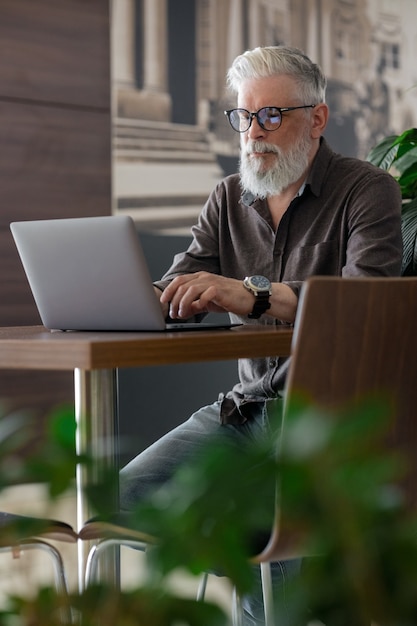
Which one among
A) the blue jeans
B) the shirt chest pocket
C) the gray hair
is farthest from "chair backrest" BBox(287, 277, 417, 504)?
the gray hair

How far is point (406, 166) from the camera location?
2.99 metres

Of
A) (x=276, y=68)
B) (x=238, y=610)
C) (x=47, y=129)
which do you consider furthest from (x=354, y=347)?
(x=47, y=129)

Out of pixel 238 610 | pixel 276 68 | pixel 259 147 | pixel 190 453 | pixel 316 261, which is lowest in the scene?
pixel 190 453

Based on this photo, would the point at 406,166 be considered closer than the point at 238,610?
No

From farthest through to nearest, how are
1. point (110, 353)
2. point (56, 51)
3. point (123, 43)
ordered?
point (123, 43)
point (56, 51)
point (110, 353)

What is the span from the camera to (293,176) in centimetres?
248

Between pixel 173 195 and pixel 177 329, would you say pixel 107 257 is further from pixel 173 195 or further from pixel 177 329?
pixel 173 195

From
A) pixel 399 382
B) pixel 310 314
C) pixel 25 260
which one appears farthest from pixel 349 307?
pixel 25 260

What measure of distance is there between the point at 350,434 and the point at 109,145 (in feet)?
14.1

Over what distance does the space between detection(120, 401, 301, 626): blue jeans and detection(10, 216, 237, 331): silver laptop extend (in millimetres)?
370

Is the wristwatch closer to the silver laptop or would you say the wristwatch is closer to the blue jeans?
the silver laptop

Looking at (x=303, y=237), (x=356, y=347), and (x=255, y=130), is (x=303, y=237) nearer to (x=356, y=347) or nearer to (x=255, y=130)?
(x=255, y=130)

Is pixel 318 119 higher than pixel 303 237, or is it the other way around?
pixel 318 119

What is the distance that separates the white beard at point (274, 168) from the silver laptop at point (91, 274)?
2.17 feet
